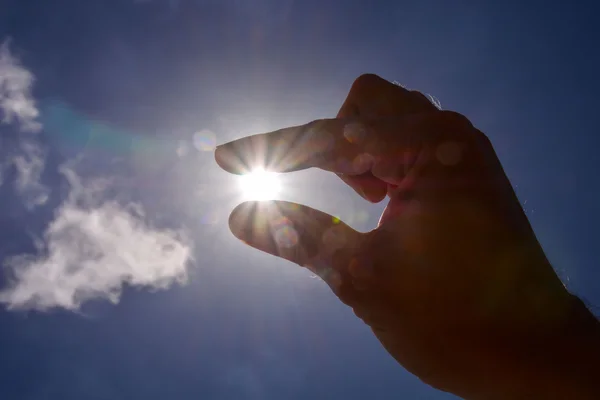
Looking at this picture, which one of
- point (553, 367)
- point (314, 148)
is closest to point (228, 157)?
point (314, 148)

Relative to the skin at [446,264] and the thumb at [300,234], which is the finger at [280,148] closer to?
the skin at [446,264]

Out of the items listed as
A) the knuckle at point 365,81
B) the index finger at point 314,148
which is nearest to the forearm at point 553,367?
the index finger at point 314,148

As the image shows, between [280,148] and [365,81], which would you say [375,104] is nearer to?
[365,81]

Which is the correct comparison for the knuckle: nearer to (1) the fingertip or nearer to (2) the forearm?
(1) the fingertip

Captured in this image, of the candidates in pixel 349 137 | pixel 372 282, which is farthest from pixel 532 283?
pixel 349 137

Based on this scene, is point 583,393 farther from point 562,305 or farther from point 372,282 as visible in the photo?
point 372,282
